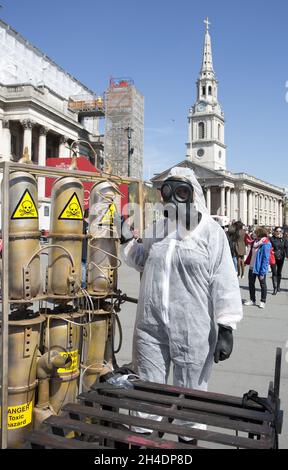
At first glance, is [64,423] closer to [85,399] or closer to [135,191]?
[85,399]

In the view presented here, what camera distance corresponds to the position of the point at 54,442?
6.45 ft

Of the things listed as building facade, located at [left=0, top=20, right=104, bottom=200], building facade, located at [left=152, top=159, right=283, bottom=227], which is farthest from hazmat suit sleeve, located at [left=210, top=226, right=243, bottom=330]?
building facade, located at [left=152, top=159, right=283, bottom=227]

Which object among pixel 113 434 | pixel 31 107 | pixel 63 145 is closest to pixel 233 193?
pixel 63 145

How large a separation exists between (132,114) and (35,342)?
46573 mm

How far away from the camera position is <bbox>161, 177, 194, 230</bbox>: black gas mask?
9.69ft

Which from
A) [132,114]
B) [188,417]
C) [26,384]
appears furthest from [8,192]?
[132,114]

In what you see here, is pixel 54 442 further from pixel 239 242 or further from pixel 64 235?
pixel 239 242

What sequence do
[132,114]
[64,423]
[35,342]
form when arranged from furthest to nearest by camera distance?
[132,114], [35,342], [64,423]

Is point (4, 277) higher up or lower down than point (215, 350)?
higher up

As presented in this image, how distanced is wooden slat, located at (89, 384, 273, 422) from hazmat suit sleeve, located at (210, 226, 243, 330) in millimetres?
530

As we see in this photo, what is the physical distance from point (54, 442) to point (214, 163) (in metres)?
98.1

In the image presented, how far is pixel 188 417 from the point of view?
7.44 ft

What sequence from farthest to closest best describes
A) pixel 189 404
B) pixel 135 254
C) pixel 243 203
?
pixel 243 203, pixel 135 254, pixel 189 404

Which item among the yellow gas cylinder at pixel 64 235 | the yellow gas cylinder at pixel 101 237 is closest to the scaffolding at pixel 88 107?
the yellow gas cylinder at pixel 101 237
